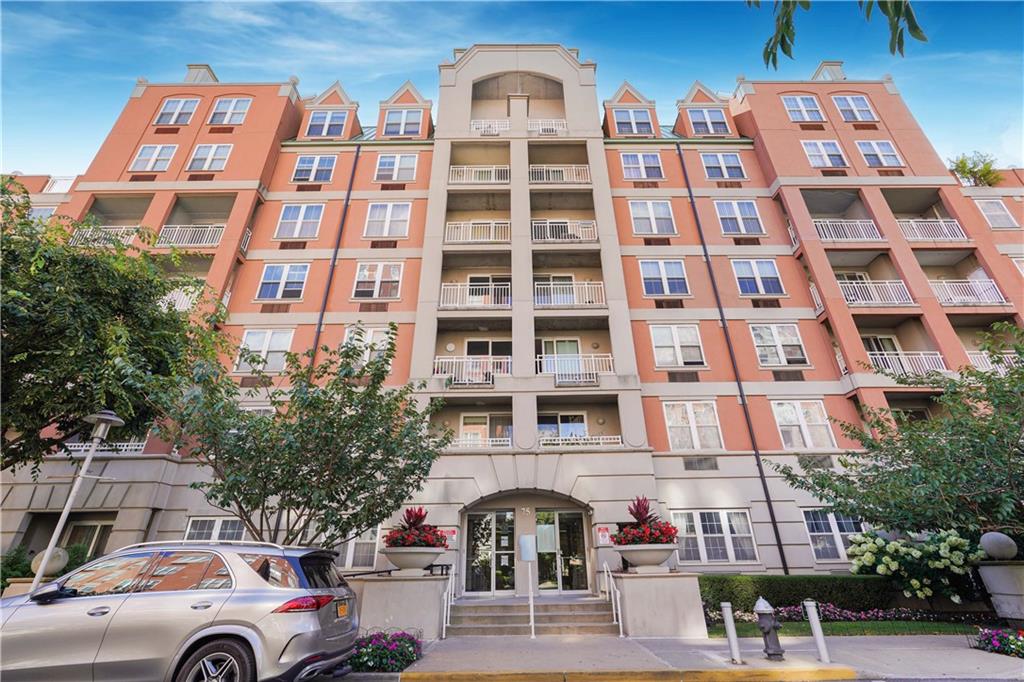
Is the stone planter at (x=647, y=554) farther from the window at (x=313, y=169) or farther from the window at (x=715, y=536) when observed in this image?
the window at (x=313, y=169)

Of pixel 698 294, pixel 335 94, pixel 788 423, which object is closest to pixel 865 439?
pixel 788 423

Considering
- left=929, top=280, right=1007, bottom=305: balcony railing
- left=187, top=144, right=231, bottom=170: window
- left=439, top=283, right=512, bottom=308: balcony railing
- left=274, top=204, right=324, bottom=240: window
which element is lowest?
left=929, top=280, right=1007, bottom=305: balcony railing

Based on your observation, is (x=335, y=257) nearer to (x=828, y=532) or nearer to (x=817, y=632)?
(x=817, y=632)

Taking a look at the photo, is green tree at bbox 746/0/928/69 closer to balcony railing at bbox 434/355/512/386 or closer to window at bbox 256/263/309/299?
balcony railing at bbox 434/355/512/386

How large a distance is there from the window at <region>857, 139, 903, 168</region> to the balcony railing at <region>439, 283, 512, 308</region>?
17531 mm

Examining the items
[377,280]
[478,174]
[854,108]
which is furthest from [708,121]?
[377,280]

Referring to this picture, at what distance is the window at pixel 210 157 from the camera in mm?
20609

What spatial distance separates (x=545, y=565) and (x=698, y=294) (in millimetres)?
11859

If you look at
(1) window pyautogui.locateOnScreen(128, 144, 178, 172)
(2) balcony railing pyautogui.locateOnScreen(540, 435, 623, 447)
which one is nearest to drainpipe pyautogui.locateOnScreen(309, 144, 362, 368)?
(1) window pyautogui.locateOnScreen(128, 144, 178, 172)

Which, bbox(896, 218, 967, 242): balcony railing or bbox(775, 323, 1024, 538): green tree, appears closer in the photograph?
bbox(775, 323, 1024, 538): green tree

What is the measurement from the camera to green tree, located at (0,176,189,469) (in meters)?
9.69

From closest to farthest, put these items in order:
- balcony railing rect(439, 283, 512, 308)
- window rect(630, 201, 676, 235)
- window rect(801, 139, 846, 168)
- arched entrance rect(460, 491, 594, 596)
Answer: arched entrance rect(460, 491, 594, 596)
balcony railing rect(439, 283, 512, 308)
window rect(630, 201, 676, 235)
window rect(801, 139, 846, 168)

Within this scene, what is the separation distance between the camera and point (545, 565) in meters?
14.7

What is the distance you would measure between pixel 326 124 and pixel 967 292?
1150 inches
